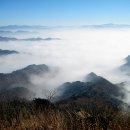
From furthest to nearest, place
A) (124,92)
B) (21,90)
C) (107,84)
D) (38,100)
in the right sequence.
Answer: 1. (21,90)
2. (107,84)
3. (124,92)
4. (38,100)

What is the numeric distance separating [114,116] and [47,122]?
1.84 metres

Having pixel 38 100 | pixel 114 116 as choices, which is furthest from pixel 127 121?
pixel 38 100

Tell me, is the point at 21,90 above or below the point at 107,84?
below

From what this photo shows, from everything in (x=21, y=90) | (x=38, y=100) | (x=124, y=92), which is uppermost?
(x=38, y=100)

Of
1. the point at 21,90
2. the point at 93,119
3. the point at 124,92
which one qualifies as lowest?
the point at 21,90

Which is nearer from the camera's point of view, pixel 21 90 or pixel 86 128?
pixel 86 128

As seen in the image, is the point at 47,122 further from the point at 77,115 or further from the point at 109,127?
the point at 109,127

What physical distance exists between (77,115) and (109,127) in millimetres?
1248

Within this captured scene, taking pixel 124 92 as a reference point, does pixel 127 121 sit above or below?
above

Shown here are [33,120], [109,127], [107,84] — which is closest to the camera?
[109,127]

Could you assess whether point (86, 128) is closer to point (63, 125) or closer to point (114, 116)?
point (63, 125)

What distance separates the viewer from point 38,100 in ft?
54.6

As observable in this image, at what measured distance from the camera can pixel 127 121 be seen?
7203 mm

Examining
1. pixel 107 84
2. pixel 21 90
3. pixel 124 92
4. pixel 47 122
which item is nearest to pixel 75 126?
pixel 47 122
